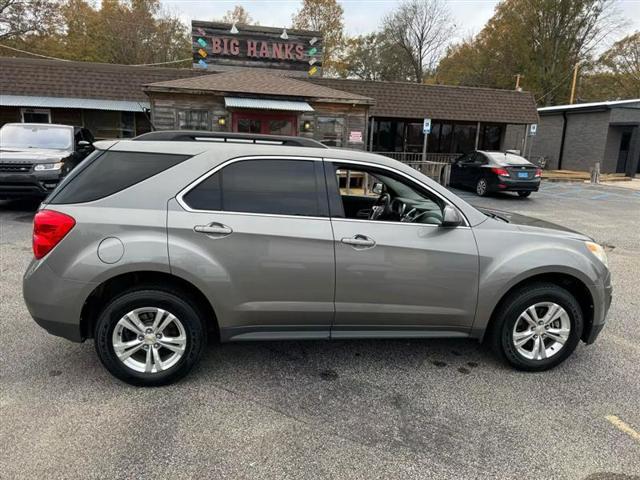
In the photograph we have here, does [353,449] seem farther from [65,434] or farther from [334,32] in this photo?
[334,32]

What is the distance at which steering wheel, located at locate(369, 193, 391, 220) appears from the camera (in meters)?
4.13

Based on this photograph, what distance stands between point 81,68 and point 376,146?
1268 centimetres

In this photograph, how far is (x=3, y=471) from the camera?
2.38m

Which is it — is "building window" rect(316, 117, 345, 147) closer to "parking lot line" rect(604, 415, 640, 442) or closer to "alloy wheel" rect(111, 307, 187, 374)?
"alloy wheel" rect(111, 307, 187, 374)

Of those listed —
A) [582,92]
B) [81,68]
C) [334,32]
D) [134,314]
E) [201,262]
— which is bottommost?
[134,314]

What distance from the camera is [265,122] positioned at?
48.6 ft

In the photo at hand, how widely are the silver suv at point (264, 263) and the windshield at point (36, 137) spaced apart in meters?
8.26

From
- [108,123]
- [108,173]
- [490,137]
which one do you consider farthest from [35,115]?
[490,137]

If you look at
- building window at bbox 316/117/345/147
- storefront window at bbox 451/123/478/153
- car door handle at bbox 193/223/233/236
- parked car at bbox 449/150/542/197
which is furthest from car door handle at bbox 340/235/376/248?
storefront window at bbox 451/123/478/153

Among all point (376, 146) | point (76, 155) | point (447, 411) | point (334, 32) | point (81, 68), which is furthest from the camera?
point (334, 32)

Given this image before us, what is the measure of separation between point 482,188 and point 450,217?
12710mm

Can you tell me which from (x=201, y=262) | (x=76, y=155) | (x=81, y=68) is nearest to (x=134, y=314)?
(x=201, y=262)

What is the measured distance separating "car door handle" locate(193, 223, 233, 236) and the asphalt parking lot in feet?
3.64

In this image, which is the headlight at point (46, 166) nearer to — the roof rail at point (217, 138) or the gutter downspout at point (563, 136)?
the roof rail at point (217, 138)
